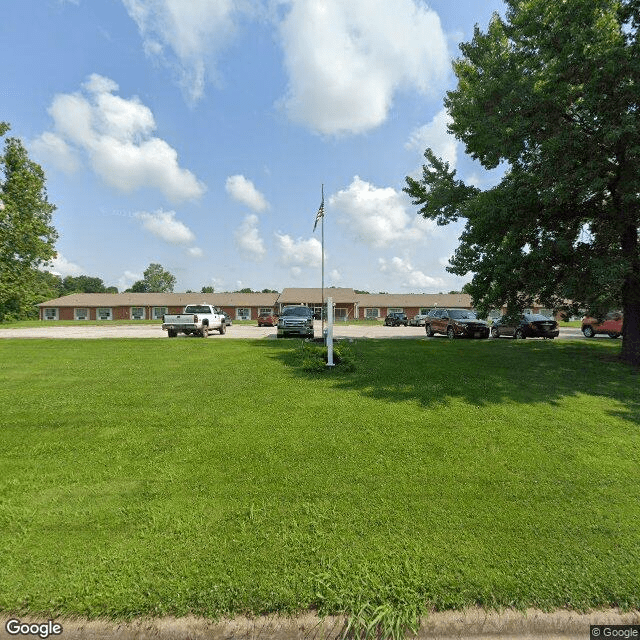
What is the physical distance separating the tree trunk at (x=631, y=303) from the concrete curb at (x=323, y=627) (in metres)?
10.7

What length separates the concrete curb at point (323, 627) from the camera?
2238 millimetres

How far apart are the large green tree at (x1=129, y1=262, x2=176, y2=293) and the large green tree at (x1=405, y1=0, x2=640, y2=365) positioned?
11978cm

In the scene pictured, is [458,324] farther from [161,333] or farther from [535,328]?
[161,333]

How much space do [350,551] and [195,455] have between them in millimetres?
2396

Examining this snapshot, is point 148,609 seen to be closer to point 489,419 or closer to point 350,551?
point 350,551

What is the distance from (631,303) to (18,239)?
28.8m

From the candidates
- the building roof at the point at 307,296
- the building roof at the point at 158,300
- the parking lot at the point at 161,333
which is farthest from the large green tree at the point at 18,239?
the building roof at the point at 307,296

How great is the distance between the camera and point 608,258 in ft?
30.7

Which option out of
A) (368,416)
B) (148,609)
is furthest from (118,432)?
(368,416)

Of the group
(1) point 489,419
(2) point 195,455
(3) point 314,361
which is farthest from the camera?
(3) point 314,361

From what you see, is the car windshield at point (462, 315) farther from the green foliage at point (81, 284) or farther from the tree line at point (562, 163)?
the green foliage at point (81, 284)

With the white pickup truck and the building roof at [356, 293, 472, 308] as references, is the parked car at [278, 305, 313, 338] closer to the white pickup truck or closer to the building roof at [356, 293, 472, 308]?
the white pickup truck

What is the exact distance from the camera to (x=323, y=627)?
7.49 ft

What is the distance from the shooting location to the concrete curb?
2.24 metres
